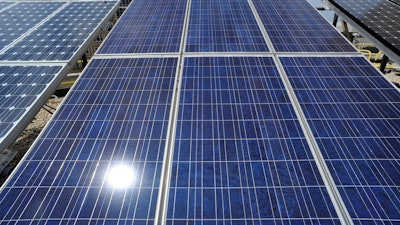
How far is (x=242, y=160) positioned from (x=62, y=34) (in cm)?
1615

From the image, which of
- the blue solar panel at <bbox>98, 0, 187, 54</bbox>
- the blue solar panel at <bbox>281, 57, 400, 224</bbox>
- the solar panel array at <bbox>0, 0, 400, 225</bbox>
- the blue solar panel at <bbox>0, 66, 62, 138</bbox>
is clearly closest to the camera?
the solar panel array at <bbox>0, 0, 400, 225</bbox>

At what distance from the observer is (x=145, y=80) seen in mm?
→ 14000

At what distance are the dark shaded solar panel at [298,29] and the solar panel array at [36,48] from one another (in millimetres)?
12654

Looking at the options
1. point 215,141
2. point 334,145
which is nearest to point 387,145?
point 334,145

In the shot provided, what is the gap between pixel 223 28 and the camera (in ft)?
63.8

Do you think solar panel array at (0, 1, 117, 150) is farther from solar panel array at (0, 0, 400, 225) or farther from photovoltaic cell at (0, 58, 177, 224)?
photovoltaic cell at (0, 58, 177, 224)

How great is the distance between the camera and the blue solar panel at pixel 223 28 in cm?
1712

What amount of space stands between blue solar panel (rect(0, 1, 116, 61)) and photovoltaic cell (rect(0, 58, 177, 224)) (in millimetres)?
4662

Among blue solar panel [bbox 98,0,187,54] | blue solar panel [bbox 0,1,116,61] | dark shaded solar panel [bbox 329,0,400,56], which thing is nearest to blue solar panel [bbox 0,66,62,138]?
blue solar panel [bbox 0,1,116,61]

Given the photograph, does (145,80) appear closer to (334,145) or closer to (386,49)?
(334,145)

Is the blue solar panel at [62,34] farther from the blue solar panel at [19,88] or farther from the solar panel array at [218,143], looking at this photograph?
the solar panel array at [218,143]

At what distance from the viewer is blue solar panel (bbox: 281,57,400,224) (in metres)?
8.46

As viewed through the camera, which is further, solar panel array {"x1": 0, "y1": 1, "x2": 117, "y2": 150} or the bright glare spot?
solar panel array {"x1": 0, "y1": 1, "x2": 117, "y2": 150}

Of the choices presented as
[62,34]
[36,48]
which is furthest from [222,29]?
[36,48]
